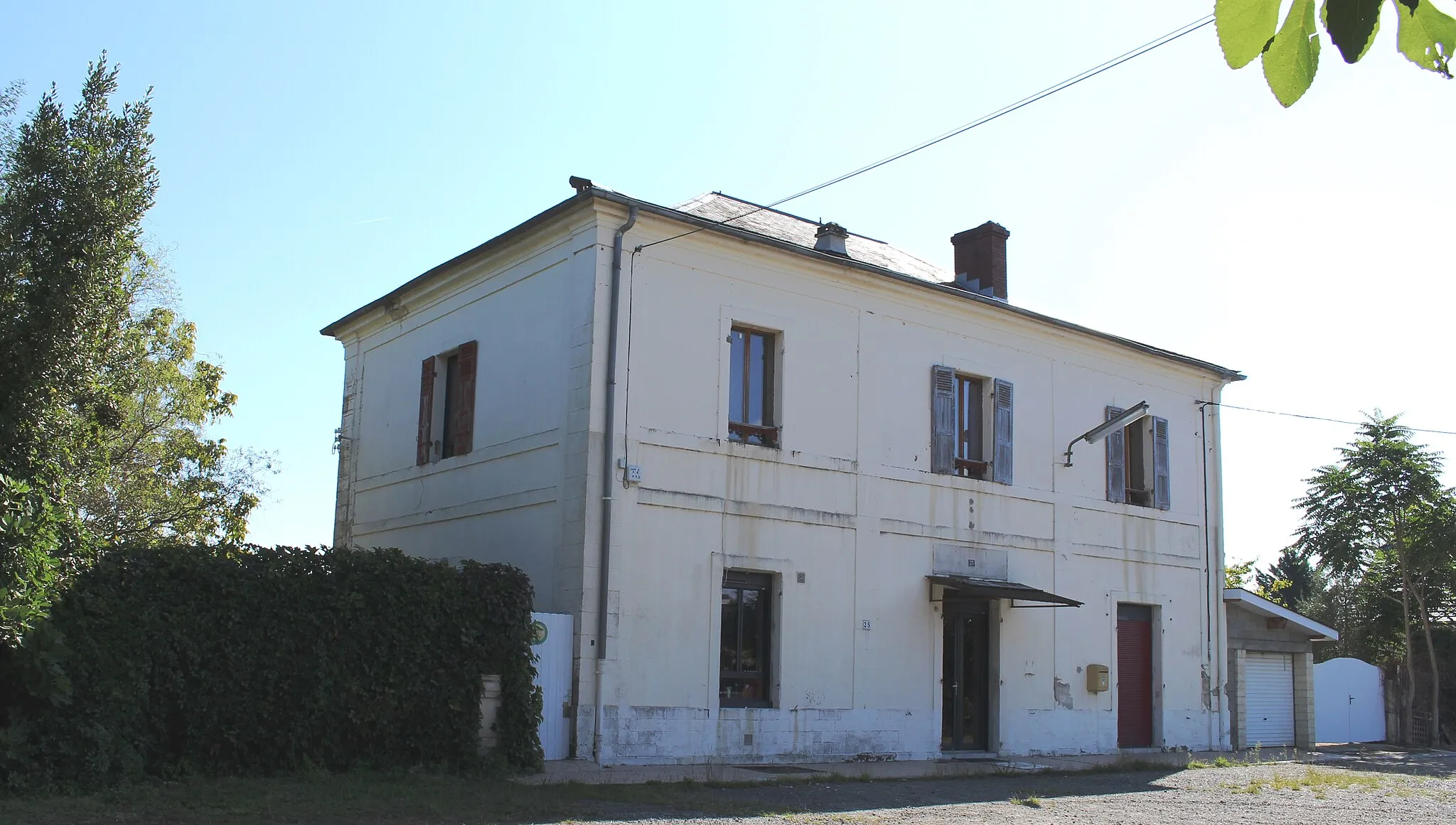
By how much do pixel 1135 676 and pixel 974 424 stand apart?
5421 millimetres

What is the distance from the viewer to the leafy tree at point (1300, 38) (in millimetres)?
2057

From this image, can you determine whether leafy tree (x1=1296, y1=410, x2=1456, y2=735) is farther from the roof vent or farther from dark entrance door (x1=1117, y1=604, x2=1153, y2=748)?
the roof vent

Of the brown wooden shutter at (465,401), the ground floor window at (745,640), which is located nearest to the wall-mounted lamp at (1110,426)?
the ground floor window at (745,640)

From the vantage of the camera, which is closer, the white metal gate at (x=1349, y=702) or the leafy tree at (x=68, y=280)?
the leafy tree at (x=68, y=280)

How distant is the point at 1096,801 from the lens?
14.1 m

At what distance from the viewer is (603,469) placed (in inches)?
604

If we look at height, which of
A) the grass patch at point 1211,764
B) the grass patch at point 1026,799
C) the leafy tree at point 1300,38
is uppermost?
the leafy tree at point 1300,38

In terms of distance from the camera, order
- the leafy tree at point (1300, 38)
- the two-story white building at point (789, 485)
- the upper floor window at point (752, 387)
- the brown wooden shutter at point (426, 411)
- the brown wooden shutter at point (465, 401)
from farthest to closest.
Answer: the brown wooden shutter at point (426, 411)
the brown wooden shutter at point (465, 401)
the upper floor window at point (752, 387)
the two-story white building at point (789, 485)
the leafy tree at point (1300, 38)

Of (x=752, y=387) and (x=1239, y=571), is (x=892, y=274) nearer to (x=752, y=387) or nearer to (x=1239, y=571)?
(x=752, y=387)

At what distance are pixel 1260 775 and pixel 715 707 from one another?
7880mm

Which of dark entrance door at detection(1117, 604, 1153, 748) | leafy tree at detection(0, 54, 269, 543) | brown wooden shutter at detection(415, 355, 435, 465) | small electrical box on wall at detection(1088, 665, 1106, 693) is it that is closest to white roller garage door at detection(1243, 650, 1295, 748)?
dark entrance door at detection(1117, 604, 1153, 748)

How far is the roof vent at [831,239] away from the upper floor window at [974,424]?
7.77ft

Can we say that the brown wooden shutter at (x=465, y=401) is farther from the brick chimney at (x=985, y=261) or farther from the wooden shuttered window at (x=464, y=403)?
the brick chimney at (x=985, y=261)

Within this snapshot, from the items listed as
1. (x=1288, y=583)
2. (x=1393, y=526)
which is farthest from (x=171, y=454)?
(x=1288, y=583)
